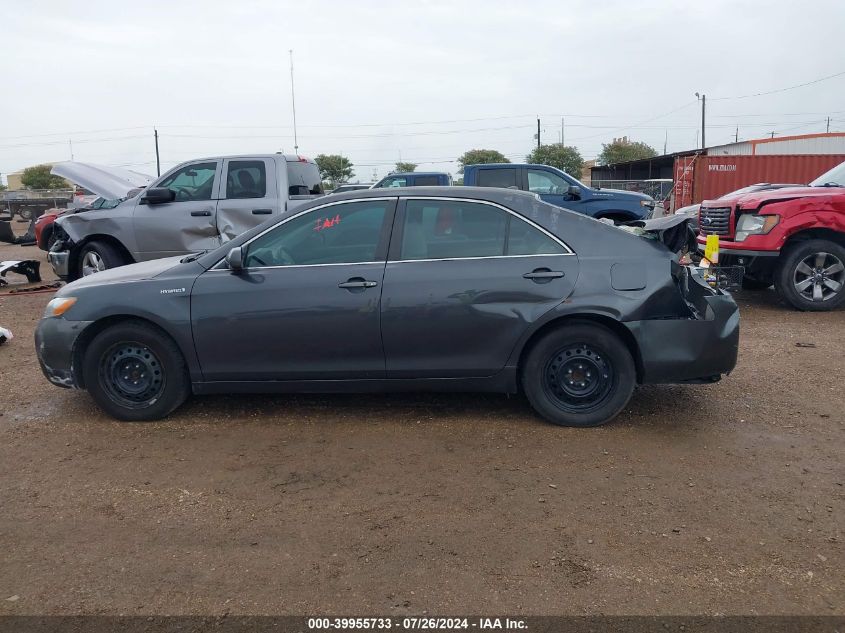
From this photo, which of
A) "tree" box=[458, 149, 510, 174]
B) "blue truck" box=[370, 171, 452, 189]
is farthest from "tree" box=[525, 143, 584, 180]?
"blue truck" box=[370, 171, 452, 189]

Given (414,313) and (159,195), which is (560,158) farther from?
(414,313)

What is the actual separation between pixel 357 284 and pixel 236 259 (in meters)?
0.83

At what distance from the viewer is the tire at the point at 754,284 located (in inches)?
390

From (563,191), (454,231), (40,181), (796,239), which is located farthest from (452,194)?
(40,181)

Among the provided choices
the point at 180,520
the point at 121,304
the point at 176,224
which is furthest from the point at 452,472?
the point at 176,224

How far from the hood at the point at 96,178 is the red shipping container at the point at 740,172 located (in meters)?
17.5

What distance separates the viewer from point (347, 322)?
4801 mm

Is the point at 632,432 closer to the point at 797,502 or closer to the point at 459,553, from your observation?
the point at 797,502

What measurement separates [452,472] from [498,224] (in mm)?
1693

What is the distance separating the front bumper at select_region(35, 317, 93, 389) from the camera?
198 inches

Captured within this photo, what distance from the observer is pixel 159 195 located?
372 inches

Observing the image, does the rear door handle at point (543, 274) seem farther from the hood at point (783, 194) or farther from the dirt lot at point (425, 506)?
the hood at point (783, 194)

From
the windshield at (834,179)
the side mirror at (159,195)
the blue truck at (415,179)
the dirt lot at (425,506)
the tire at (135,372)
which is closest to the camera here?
the dirt lot at (425,506)

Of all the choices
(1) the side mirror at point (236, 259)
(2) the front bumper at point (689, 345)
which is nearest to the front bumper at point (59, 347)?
(1) the side mirror at point (236, 259)
